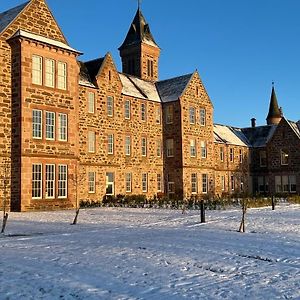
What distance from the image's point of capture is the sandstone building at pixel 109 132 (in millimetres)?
28531

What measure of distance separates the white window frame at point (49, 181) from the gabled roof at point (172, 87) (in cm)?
1938

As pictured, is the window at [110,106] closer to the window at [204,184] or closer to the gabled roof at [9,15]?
the gabled roof at [9,15]

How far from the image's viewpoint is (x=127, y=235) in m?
16.3

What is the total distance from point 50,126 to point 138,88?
1702 cm

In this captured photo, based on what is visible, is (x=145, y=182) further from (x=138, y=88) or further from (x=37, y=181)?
(x=37, y=181)

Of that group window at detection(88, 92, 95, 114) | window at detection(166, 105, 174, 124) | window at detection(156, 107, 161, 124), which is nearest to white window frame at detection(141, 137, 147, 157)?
window at detection(156, 107, 161, 124)

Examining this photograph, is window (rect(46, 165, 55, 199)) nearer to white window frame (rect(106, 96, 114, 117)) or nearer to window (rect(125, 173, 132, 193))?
white window frame (rect(106, 96, 114, 117))

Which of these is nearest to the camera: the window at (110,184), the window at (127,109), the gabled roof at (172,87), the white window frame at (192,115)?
the window at (110,184)

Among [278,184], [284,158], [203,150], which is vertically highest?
[203,150]

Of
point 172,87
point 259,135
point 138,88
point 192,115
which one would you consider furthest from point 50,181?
point 259,135

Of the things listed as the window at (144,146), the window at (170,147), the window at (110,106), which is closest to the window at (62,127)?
the window at (110,106)

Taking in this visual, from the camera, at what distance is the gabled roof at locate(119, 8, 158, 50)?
6200 centimetres

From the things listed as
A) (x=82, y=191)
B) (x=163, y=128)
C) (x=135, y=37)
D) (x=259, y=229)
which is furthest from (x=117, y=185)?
(x=135, y=37)

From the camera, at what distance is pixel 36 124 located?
2895 cm
